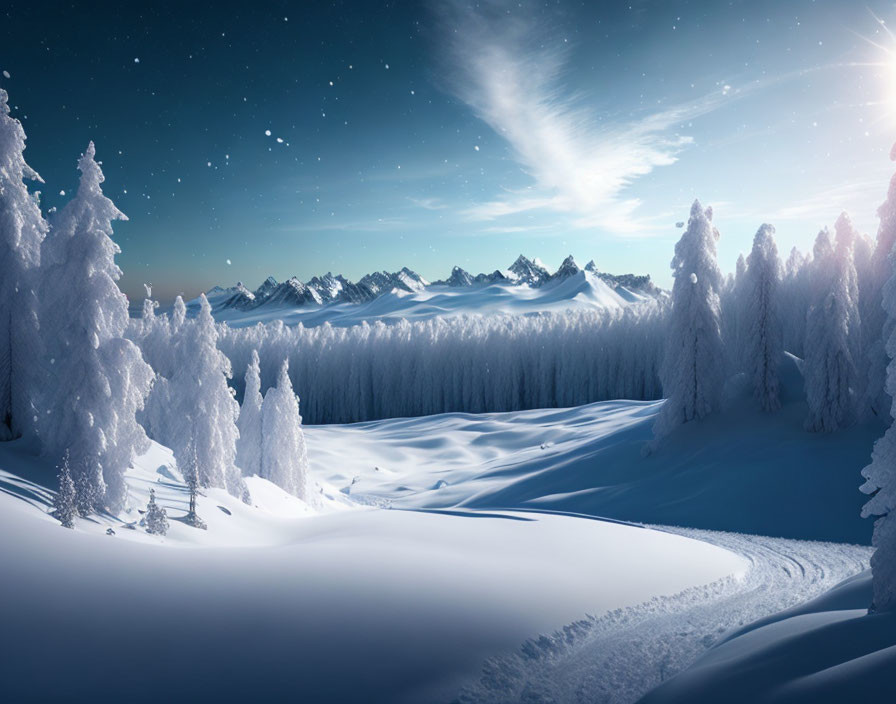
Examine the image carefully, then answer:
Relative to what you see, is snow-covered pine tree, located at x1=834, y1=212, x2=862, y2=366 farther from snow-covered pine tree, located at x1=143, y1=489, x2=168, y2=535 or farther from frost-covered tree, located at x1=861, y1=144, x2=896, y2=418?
snow-covered pine tree, located at x1=143, y1=489, x2=168, y2=535

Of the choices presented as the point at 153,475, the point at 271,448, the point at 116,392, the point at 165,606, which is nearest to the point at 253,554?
the point at 165,606

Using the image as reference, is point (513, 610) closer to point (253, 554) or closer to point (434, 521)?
point (253, 554)

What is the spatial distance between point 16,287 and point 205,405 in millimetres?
11000

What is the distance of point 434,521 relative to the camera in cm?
1573

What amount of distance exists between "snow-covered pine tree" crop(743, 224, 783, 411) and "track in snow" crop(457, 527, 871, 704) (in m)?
19.7

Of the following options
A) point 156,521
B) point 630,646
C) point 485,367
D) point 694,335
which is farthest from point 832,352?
point 485,367

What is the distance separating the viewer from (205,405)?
949 inches

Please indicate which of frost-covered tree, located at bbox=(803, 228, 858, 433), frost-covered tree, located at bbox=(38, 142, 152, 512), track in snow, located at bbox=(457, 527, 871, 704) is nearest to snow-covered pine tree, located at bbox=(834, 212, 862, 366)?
frost-covered tree, located at bbox=(803, 228, 858, 433)

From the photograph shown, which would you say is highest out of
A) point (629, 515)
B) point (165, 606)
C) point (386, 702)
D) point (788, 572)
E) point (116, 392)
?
point (116, 392)

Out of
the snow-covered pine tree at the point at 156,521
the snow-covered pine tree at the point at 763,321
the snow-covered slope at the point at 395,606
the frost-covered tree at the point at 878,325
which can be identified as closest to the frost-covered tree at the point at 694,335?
the snow-covered pine tree at the point at 763,321

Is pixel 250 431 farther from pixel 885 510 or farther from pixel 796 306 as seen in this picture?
pixel 796 306

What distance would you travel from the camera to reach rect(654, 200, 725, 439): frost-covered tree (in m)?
30.7

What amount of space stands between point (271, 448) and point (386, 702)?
1174 inches

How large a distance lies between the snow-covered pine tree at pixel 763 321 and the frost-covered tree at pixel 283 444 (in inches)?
1117
